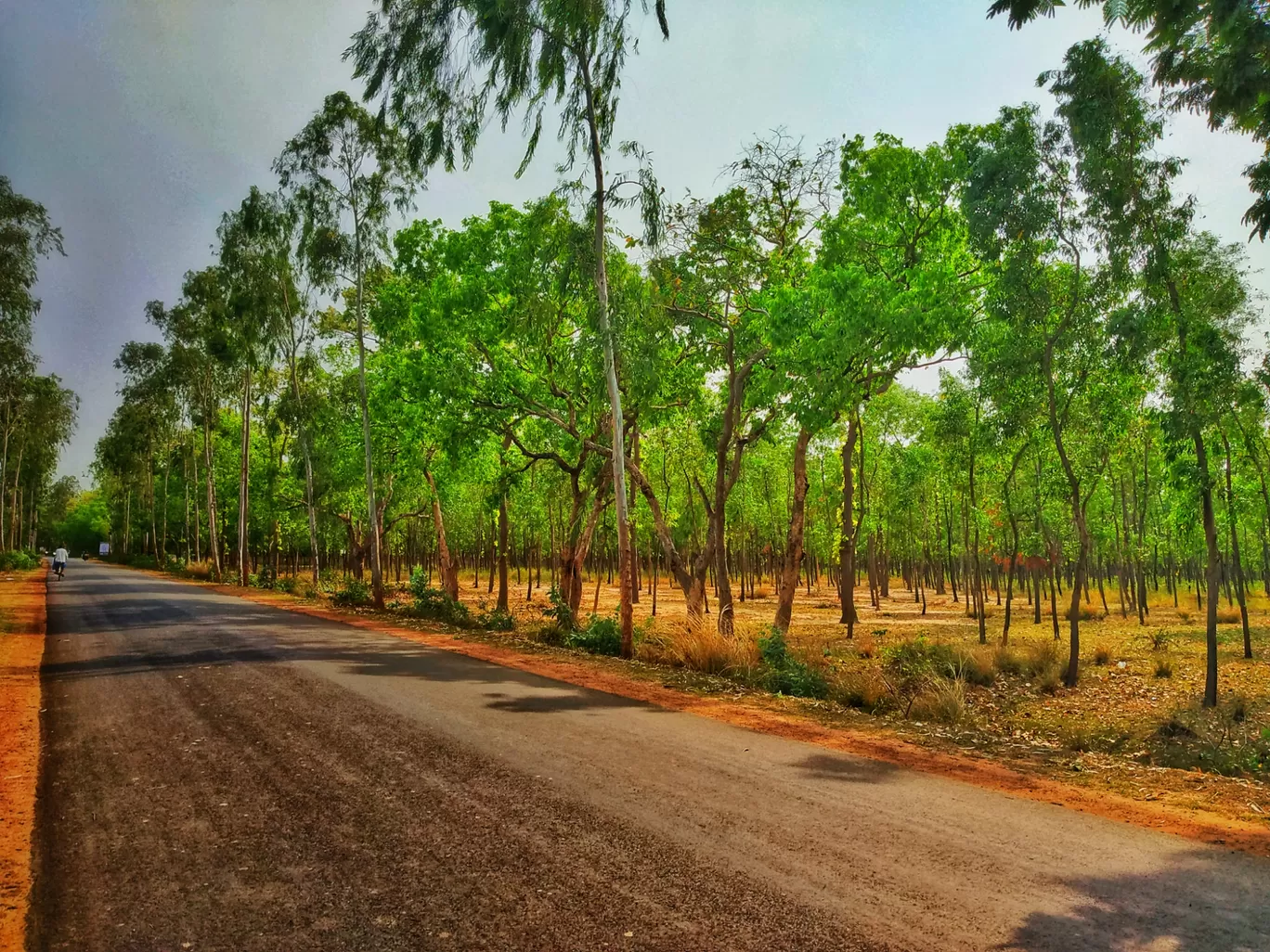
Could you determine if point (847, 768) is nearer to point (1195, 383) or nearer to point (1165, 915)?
point (1165, 915)

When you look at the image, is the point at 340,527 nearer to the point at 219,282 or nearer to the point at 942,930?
the point at 219,282

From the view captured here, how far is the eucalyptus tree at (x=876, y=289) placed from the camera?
14.7 meters

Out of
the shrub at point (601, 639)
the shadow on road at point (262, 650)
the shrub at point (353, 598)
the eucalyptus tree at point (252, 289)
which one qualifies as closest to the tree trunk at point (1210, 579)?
the shadow on road at point (262, 650)

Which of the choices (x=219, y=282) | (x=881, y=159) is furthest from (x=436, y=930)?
(x=219, y=282)

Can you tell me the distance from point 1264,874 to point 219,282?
41.6 metres

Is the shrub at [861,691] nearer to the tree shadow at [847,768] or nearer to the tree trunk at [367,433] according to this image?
the tree shadow at [847,768]

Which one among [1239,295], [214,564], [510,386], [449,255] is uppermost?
[449,255]

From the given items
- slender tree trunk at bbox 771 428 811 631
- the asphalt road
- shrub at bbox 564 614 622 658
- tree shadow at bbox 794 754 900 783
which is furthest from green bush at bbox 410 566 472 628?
tree shadow at bbox 794 754 900 783

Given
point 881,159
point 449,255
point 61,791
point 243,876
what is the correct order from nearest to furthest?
point 243,876
point 61,791
point 881,159
point 449,255

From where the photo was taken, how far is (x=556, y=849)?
498 cm

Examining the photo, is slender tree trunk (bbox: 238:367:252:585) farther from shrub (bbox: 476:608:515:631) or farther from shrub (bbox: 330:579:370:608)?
shrub (bbox: 476:608:515:631)

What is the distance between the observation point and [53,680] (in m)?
11.3

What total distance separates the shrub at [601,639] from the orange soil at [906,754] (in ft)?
5.53

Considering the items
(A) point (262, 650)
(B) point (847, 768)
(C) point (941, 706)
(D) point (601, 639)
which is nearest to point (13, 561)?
(A) point (262, 650)
